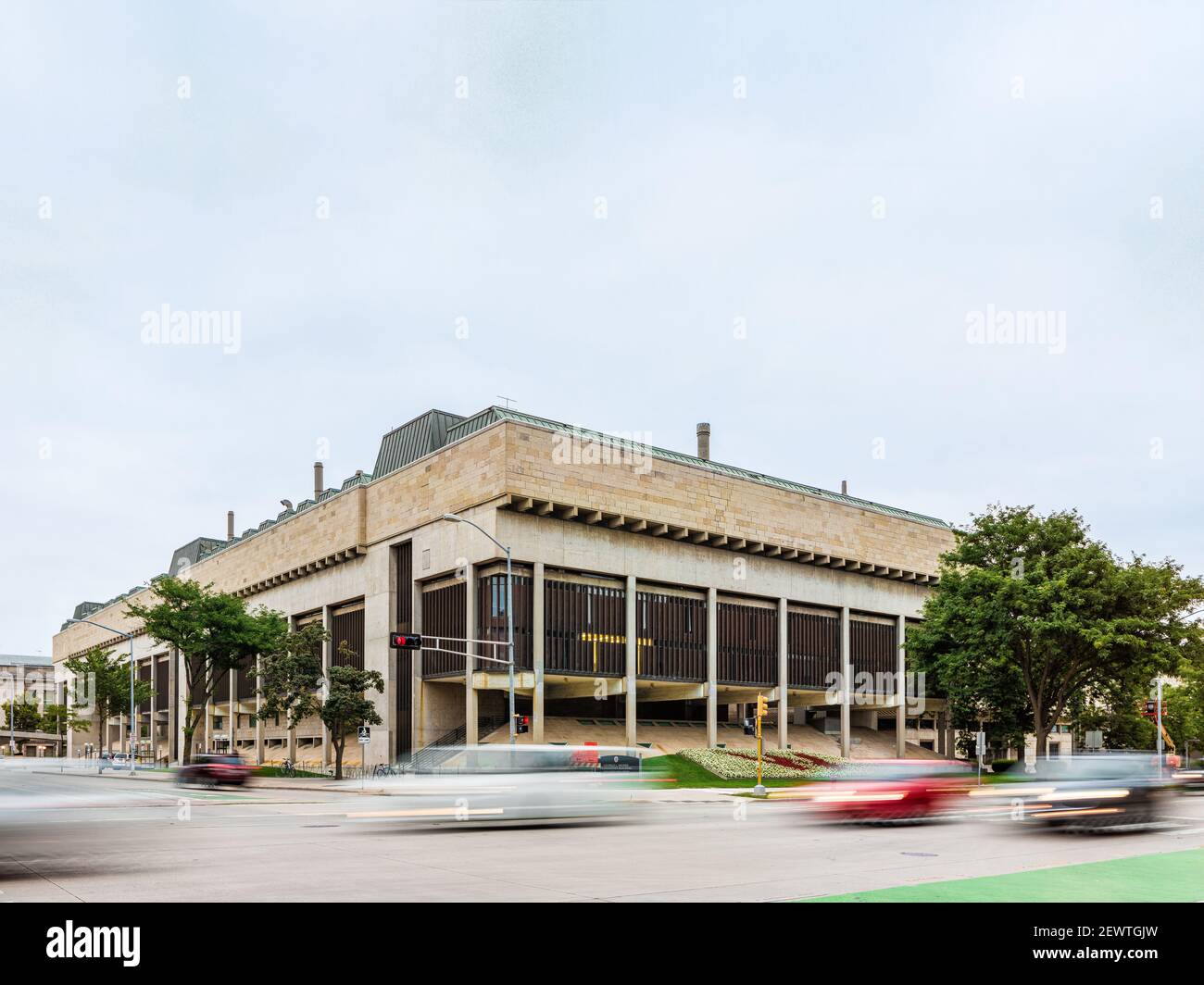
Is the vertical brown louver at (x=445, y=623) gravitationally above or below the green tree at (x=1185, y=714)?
above

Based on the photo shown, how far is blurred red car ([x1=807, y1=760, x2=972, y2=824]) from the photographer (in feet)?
66.6

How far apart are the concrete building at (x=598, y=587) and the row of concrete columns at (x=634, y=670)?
133 mm

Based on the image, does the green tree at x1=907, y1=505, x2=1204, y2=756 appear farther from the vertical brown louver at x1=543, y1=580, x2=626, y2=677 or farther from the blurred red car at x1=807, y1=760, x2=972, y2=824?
the blurred red car at x1=807, y1=760, x2=972, y2=824

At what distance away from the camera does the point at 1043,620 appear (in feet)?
157

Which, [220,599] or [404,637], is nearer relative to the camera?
[404,637]

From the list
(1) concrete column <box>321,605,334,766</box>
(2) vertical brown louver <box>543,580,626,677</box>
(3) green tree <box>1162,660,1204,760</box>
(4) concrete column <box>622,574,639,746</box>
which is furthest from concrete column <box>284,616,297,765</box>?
(3) green tree <box>1162,660,1204,760</box>

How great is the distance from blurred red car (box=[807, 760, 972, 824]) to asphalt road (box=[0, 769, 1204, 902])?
1.21 feet

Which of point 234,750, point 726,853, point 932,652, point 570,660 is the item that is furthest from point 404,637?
point 234,750

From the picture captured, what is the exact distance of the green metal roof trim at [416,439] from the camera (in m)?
64.4

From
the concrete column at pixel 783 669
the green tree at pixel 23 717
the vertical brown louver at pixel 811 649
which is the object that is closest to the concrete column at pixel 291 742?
the concrete column at pixel 783 669

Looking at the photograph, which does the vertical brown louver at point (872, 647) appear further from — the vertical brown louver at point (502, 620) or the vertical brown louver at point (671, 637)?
the vertical brown louver at point (502, 620)
